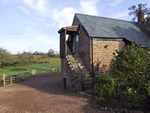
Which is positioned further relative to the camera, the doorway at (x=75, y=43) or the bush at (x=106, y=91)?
the doorway at (x=75, y=43)

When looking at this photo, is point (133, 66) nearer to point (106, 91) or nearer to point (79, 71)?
point (106, 91)

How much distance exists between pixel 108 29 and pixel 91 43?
12.3ft

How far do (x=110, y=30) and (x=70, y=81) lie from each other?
7.89 metres

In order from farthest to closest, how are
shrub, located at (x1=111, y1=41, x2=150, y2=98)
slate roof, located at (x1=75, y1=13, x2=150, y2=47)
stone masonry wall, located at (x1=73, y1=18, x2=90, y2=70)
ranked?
1. slate roof, located at (x1=75, y1=13, x2=150, y2=47)
2. stone masonry wall, located at (x1=73, y1=18, x2=90, y2=70)
3. shrub, located at (x1=111, y1=41, x2=150, y2=98)

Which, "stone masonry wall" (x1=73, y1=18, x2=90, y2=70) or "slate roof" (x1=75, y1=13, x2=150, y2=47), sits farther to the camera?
"slate roof" (x1=75, y1=13, x2=150, y2=47)

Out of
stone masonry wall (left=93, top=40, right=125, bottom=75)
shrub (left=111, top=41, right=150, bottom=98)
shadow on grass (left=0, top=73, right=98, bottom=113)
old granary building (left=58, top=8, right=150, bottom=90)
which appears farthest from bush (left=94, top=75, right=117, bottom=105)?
stone masonry wall (left=93, top=40, right=125, bottom=75)

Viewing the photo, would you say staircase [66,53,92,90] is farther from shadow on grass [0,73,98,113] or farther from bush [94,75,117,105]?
bush [94,75,117,105]

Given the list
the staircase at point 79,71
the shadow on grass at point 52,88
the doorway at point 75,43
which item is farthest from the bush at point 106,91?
the doorway at point 75,43

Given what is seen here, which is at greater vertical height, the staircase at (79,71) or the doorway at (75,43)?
the doorway at (75,43)

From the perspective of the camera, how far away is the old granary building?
501 inches

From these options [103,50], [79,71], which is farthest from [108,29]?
[79,71]

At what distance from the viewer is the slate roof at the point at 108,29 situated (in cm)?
1361

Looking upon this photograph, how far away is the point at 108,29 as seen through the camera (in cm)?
1478

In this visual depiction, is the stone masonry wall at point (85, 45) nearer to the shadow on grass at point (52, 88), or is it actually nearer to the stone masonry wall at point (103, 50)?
the stone masonry wall at point (103, 50)
